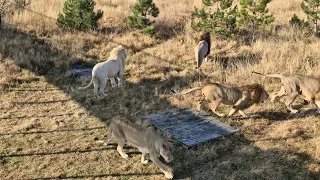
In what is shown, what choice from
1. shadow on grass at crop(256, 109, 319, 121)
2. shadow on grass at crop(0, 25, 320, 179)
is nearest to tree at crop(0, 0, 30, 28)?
shadow on grass at crop(0, 25, 320, 179)

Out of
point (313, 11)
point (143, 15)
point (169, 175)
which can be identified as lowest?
point (169, 175)

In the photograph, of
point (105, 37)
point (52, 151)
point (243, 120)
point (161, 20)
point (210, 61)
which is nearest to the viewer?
point (52, 151)

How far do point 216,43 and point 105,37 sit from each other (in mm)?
3388

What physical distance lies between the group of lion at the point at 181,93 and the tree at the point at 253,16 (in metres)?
4.24

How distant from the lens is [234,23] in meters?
11.6

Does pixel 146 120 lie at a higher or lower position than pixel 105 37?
lower

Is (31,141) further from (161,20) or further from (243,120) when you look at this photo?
(161,20)

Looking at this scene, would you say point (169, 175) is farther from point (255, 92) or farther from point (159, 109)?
point (159, 109)

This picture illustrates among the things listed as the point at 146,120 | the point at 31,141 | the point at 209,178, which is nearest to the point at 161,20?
the point at 146,120

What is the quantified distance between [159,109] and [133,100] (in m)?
0.67

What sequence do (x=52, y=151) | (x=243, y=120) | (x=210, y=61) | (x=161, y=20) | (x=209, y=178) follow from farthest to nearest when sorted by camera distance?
(x=161, y=20) < (x=210, y=61) < (x=243, y=120) < (x=52, y=151) < (x=209, y=178)

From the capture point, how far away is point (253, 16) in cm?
1178

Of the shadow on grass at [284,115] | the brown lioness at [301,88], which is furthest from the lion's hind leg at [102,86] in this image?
the brown lioness at [301,88]

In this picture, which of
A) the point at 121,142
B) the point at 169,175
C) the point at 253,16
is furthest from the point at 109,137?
the point at 253,16
